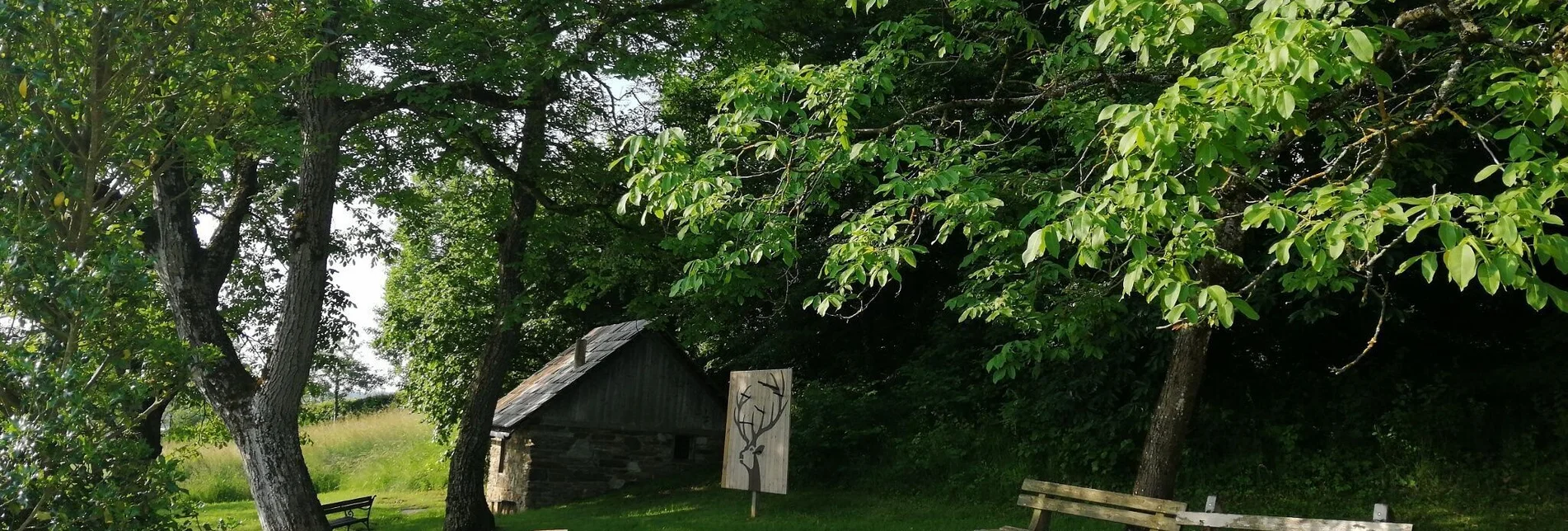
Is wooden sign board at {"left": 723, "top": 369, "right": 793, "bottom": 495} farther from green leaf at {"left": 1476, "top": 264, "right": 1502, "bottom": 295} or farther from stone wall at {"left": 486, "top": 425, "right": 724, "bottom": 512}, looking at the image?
green leaf at {"left": 1476, "top": 264, "right": 1502, "bottom": 295}

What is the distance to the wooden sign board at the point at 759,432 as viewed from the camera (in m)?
13.5

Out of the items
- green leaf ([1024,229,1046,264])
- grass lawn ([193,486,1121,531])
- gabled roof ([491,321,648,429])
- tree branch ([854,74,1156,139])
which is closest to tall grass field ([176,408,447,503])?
grass lawn ([193,486,1121,531])

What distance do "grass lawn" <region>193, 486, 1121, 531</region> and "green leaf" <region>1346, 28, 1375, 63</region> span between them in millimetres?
8824

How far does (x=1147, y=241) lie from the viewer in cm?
476

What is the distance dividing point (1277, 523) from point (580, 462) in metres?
15.1

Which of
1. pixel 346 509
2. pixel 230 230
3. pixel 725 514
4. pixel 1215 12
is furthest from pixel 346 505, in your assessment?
pixel 1215 12

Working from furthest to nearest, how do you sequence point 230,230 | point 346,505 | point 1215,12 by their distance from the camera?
point 346,505 → point 230,230 → point 1215,12

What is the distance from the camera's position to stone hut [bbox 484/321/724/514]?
1936 cm

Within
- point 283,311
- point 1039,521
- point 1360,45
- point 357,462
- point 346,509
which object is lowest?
point 346,509

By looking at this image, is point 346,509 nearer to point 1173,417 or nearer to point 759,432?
point 759,432

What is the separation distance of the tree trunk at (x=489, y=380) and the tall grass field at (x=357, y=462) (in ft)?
32.5

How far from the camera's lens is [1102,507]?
8.61m

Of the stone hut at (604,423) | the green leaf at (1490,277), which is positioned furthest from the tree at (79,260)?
the stone hut at (604,423)

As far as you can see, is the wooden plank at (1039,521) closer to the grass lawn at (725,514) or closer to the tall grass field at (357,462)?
the grass lawn at (725,514)
